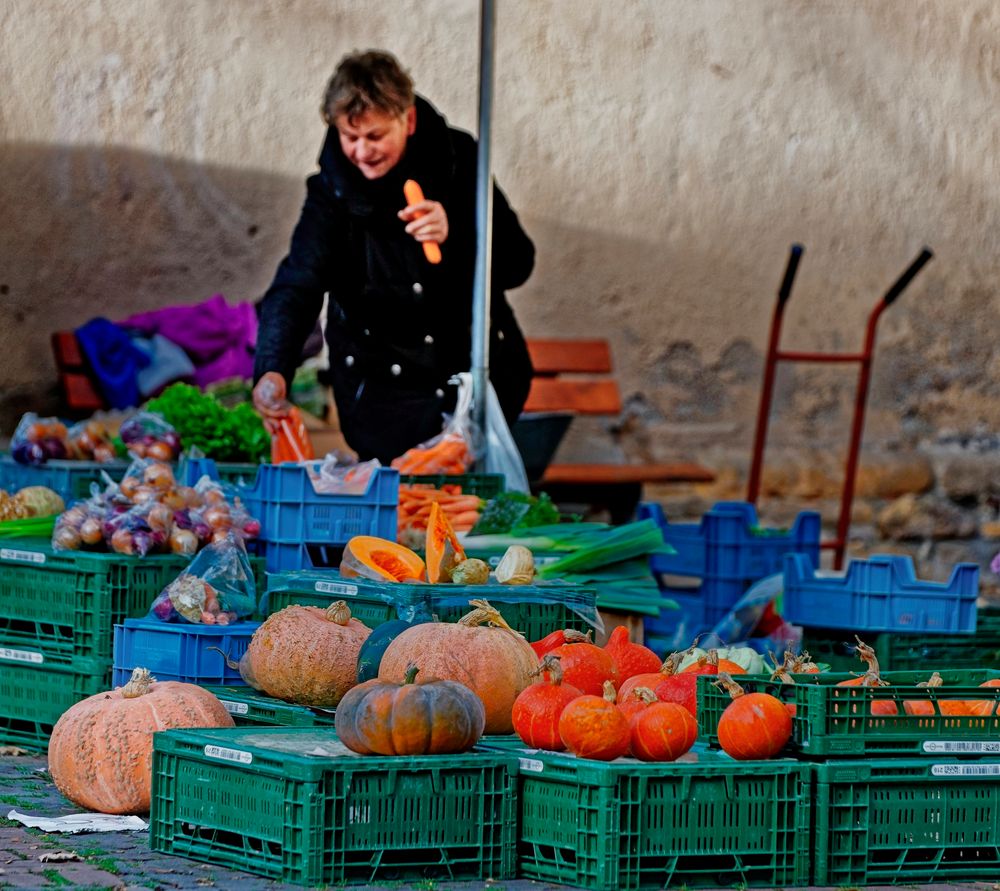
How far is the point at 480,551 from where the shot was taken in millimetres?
5836

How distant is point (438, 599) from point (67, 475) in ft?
7.39

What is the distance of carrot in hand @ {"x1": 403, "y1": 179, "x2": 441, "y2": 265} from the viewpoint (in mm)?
7281

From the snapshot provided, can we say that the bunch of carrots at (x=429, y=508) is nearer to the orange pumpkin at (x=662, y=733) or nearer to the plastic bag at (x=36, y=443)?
the plastic bag at (x=36, y=443)

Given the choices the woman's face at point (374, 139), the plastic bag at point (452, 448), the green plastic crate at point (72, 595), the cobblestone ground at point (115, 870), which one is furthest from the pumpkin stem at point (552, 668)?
the woman's face at point (374, 139)

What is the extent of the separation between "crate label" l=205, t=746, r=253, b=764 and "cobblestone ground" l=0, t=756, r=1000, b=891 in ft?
0.78

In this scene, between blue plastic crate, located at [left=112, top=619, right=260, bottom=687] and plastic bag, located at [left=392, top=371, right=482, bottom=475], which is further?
plastic bag, located at [left=392, top=371, right=482, bottom=475]

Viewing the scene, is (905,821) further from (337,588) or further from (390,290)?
(390,290)

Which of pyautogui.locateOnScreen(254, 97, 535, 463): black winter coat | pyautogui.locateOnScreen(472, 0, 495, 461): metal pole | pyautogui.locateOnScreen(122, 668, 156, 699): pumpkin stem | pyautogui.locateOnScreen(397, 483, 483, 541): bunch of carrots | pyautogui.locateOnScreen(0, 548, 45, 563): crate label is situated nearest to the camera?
pyautogui.locateOnScreen(122, 668, 156, 699): pumpkin stem

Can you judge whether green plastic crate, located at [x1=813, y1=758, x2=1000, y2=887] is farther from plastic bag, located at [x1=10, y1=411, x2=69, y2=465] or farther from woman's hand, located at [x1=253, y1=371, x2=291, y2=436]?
plastic bag, located at [x1=10, y1=411, x2=69, y2=465]

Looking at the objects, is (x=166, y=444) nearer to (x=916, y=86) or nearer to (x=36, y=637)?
(x=36, y=637)

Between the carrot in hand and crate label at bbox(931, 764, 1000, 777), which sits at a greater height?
the carrot in hand

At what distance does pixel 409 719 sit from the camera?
3799 millimetres

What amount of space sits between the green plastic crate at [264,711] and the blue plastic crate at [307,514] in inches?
33.3

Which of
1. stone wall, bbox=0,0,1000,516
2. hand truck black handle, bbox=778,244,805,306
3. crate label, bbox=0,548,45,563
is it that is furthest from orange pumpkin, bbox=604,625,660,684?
stone wall, bbox=0,0,1000,516
